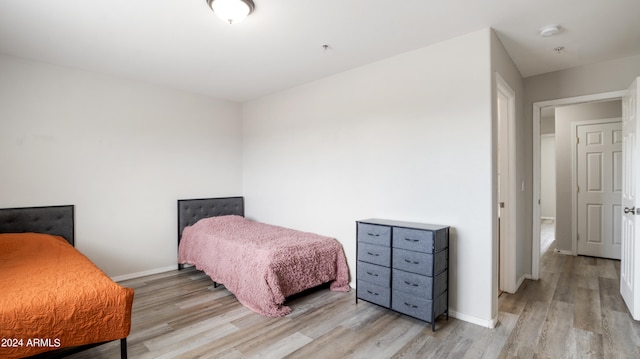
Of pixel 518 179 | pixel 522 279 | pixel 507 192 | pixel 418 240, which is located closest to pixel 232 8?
pixel 418 240

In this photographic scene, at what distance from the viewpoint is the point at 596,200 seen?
4633mm

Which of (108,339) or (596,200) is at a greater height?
(596,200)

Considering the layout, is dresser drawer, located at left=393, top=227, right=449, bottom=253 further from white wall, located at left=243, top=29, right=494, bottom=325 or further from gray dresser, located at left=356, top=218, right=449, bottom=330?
Answer: white wall, located at left=243, top=29, right=494, bottom=325

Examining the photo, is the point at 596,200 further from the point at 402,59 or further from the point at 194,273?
the point at 194,273

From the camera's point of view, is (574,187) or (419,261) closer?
(419,261)

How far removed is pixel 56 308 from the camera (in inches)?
64.2

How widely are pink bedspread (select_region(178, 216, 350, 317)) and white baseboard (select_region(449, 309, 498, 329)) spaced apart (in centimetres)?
112

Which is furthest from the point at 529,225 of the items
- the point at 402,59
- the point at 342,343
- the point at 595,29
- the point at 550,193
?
the point at 550,193

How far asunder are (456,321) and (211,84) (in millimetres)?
3722

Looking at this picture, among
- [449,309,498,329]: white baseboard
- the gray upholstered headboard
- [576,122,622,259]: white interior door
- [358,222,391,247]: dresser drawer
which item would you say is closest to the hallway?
[449,309,498,329]: white baseboard

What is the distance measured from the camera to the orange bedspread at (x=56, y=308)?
1.53 meters

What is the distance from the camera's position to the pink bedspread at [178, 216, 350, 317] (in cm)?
285

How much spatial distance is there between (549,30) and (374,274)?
245cm

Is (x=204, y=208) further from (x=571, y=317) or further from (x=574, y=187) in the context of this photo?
(x=574, y=187)
